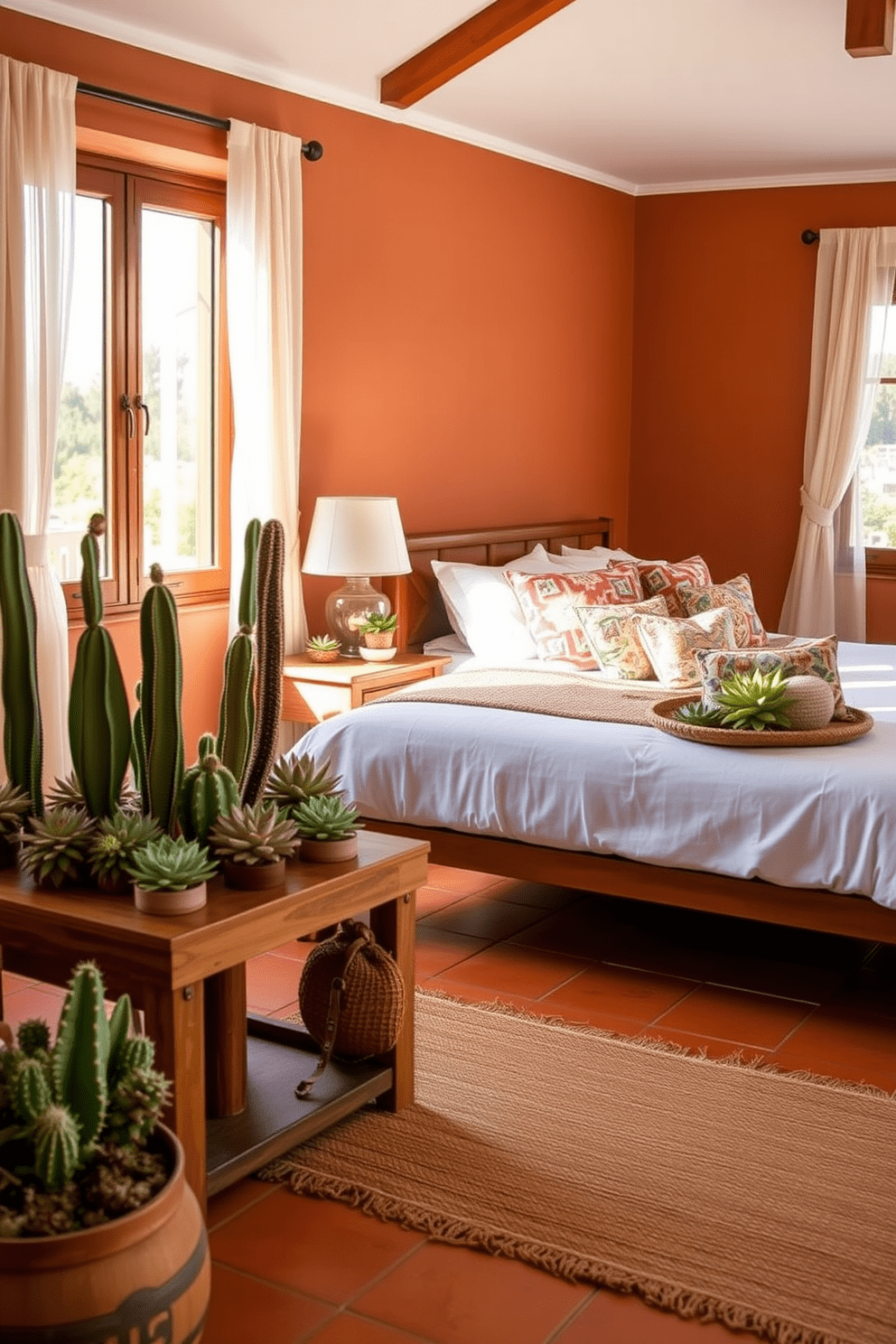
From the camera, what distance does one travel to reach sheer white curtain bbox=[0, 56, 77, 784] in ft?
13.1

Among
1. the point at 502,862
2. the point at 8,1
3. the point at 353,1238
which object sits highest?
the point at 8,1

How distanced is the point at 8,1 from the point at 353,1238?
3.41 metres

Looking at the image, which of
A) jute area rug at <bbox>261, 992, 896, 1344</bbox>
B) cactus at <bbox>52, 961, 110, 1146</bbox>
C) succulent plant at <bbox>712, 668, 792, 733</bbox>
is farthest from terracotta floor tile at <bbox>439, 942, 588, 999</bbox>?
cactus at <bbox>52, 961, 110, 1146</bbox>

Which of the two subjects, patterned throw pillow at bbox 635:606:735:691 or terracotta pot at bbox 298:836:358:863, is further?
patterned throw pillow at bbox 635:606:735:691

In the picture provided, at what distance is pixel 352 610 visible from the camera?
5238 millimetres

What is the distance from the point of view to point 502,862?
12.8ft

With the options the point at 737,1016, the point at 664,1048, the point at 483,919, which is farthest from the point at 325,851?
the point at 483,919

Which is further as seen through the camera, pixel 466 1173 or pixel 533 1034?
pixel 533 1034

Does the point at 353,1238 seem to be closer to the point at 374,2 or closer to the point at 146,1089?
the point at 146,1089

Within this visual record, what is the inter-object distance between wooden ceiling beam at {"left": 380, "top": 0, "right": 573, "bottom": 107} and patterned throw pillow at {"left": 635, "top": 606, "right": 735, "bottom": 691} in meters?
1.97

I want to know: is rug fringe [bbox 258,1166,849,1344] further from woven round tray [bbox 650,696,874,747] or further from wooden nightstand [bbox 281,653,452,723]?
wooden nightstand [bbox 281,653,452,723]

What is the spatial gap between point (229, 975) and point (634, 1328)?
0.96 metres

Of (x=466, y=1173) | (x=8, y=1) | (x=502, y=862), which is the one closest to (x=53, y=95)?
(x=8, y=1)

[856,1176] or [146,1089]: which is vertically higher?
[146,1089]
